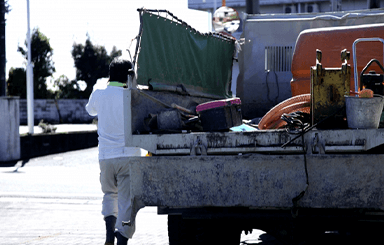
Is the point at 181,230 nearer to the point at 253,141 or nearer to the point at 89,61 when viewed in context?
the point at 253,141

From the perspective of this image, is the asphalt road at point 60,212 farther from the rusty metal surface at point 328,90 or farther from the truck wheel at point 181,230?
the truck wheel at point 181,230

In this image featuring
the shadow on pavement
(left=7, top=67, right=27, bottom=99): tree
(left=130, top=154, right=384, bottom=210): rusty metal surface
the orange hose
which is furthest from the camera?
(left=7, top=67, right=27, bottom=99): tree

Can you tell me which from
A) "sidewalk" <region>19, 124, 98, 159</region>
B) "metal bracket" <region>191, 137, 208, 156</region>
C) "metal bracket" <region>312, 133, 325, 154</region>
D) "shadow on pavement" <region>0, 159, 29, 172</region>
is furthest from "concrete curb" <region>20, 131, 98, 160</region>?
"metal bracket" <region>312, 133, 325, 154</region>

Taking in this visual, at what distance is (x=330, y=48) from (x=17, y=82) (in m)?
48.0

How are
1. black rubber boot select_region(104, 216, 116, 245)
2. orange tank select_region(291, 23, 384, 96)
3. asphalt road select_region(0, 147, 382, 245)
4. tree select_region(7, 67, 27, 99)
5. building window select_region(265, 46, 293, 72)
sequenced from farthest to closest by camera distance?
tree select_region(7, 67, 27, 99) < building window select_region(265, 46, 293, 72) < asphalt road select_region(0, 147, 382, 245) < orange tank select_region(291, 23, 384, 96) < black rubber boot select_region(104, 216, 116, 245)

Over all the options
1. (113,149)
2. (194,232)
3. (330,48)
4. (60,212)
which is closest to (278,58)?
(330,48)

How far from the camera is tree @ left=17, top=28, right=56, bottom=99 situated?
53.0 m

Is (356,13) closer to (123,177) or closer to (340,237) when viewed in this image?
(340,237)

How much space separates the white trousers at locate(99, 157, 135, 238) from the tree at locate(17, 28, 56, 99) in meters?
49.0

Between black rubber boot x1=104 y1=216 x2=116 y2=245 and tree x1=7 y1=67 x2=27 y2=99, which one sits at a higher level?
tree x1=7 y1=67 x2=27 y2=99

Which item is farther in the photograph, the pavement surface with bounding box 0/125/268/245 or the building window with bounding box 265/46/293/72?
the building window with bounding box 265/46/293/72

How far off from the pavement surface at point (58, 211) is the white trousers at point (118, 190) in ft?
3.86

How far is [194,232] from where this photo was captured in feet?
16.5

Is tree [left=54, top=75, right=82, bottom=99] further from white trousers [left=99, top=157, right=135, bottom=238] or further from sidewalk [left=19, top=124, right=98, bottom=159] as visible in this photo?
white trousers [left=99, top=157, right=135, bottom=238]
